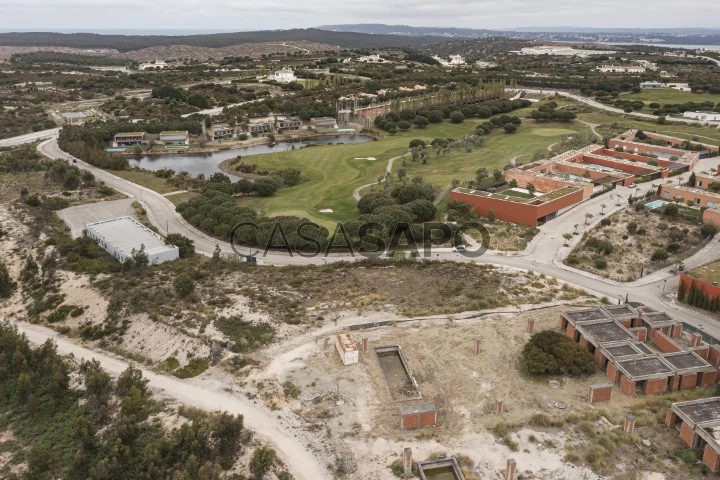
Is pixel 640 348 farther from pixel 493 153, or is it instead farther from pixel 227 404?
pixel 493 153

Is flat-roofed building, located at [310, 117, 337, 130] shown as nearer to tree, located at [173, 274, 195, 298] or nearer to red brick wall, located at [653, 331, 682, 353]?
tree, located at [173, 274, 195, 298]

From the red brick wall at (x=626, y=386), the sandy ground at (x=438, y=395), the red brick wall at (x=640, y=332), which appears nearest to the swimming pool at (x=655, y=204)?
the red brick wall at (x=640, y=332)

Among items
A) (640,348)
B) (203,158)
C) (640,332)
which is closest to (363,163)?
(203,158)

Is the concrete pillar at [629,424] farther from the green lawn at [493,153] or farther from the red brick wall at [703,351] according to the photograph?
the green lawn at [493,153]

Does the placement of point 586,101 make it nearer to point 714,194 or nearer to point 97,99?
point 714,194

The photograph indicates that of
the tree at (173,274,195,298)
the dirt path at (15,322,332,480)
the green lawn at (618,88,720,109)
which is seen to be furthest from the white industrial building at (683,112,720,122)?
the dirt path at (15,322,332,480)

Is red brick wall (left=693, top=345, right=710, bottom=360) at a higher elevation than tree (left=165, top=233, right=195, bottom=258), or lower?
lower
